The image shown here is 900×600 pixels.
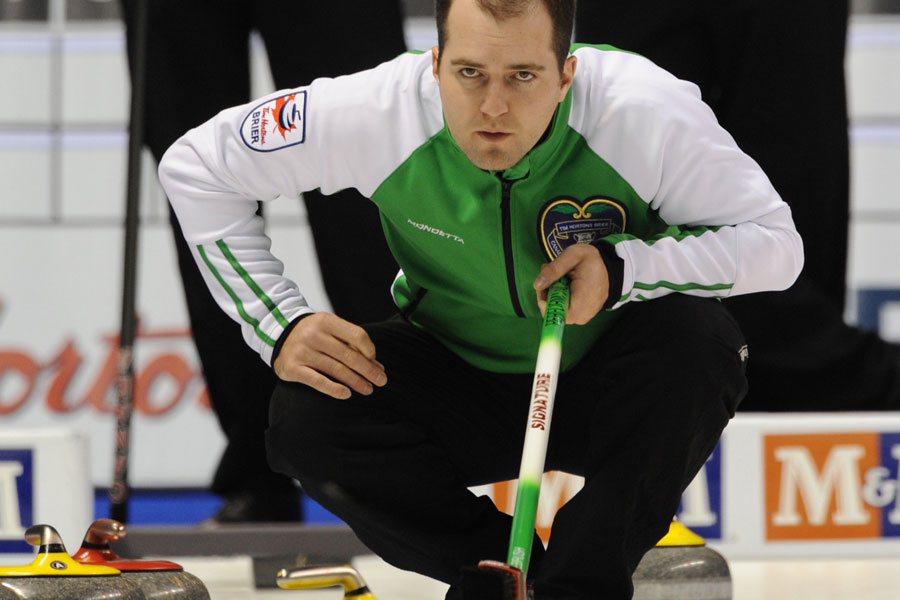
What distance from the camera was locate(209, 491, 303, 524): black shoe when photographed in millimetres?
2314

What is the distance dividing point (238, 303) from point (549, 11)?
1.80 ft

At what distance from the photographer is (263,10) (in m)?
2.37

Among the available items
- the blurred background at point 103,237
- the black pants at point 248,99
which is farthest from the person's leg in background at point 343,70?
the blurred background at point 103,237

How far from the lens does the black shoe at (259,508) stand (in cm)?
231

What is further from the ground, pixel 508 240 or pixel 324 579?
pixel 508 240

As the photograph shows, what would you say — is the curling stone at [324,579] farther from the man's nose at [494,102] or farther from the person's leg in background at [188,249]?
the person's leg in background at [188,249]

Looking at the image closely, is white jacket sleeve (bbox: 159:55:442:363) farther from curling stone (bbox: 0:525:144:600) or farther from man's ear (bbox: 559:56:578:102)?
curling stone (bbox: 0:525:144:600)

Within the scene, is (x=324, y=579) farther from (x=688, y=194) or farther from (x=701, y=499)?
(x=701, y=499)

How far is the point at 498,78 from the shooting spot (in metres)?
1.36

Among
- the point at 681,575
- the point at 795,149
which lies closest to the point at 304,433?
the point at 681,575

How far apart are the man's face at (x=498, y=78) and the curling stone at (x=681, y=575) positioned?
630 mm

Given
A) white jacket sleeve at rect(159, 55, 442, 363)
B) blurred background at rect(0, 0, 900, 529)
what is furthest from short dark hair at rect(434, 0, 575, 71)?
blurred background at rect(0, 0, 900, 529)

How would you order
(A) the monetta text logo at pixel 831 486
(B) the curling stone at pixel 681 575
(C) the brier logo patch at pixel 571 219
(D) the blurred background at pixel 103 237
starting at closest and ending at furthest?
(C) the brier logo patch at pixel 571 219, (B) the curling stone at pixel 681 575, (A) the monetta text logo at pixel 831 486, (D) the blurred background at pixel 103 237

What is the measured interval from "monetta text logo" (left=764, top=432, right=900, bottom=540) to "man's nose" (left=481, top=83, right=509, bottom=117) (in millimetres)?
1305
